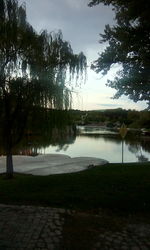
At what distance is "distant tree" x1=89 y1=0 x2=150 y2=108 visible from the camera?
666 centimetres

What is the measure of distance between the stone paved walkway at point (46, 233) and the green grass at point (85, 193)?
0.69m

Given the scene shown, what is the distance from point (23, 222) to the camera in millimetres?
4477

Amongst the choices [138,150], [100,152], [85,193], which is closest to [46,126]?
[85,193]

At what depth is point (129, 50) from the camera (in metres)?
7.11

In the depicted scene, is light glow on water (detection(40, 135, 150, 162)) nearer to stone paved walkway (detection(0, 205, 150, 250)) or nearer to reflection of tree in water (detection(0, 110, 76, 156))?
reflection of tree in water (detection(0, 110, 76, 156))

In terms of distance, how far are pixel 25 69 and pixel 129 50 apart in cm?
337

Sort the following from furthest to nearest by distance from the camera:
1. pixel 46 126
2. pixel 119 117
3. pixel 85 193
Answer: pixel 119 117
pixel 46 126
pixel 85 193

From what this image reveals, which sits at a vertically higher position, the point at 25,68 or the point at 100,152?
the point at 25,68

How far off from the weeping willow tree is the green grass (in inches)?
101

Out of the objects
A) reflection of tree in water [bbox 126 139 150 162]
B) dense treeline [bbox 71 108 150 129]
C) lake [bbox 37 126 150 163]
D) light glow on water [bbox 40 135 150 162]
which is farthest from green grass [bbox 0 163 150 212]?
dense treeline [bbox 71 108 150 129]

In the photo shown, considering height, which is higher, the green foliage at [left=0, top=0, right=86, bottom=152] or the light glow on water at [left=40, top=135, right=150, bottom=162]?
the green foliage at [left=0, top=0, right=86, bottom=152]

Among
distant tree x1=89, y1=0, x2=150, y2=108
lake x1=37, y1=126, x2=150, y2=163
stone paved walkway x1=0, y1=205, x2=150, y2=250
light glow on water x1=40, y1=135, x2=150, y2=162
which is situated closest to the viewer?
stone paved walkway x1=0, y1=205, x2=150, y2=250

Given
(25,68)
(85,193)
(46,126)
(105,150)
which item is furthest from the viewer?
(105,150)

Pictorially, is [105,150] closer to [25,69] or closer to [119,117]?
[25,69]
